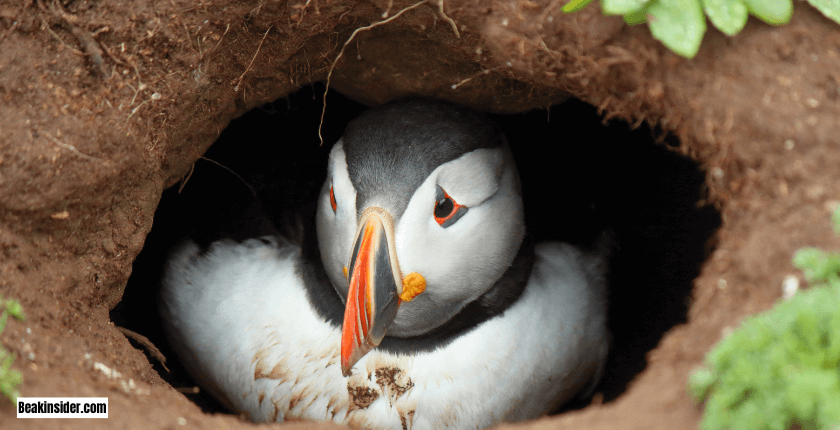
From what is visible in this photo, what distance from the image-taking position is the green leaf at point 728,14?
158cm

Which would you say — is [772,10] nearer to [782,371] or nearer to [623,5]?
[623,5]

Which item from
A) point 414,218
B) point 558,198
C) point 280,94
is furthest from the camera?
point 558,198

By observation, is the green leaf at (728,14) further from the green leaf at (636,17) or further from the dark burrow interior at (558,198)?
the dark burrow interior at (558,198)

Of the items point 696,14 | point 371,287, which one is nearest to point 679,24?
point 696,14

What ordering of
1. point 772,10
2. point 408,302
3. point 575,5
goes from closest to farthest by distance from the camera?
point 772,10 → point 575,5 → point 408,302

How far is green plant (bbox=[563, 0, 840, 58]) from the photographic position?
5.19 feet

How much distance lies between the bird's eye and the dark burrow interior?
0.56 m

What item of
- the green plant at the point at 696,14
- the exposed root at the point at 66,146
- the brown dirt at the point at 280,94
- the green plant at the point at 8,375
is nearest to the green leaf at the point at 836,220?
the brown dirt at the point at 280,94

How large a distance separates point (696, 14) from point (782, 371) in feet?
3.07

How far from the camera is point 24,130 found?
6.17 feet

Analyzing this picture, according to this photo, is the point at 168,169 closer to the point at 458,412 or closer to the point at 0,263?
the point at 0,263

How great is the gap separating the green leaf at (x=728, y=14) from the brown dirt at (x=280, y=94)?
0.08 metres

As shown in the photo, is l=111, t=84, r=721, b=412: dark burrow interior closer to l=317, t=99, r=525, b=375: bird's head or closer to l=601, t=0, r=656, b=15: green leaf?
l=317, t=99, r=525, b=375: bird's head

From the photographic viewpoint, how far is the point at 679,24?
1.60 metres
